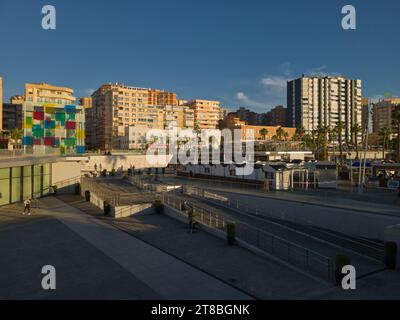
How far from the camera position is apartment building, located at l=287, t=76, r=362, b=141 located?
182 metres

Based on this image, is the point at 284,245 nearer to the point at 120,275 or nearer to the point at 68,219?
the point at 120,275

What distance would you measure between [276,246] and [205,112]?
15153cm

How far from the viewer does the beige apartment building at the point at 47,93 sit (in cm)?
10556

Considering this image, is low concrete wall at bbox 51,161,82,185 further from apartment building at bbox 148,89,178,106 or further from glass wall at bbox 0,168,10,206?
apartment building at bbox 148,89,178,106

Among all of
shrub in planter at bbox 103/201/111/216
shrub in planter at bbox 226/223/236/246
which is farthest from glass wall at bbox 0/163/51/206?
shrub in planter at bbox 226/223/236/246

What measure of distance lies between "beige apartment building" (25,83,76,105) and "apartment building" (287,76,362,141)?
409 ft

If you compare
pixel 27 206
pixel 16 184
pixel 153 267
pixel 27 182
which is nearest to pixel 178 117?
pixel 27 182

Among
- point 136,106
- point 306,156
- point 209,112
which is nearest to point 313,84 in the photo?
point 209,112

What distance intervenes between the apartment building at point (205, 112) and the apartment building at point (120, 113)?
21042 mm

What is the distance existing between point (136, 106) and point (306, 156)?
92.9 metres

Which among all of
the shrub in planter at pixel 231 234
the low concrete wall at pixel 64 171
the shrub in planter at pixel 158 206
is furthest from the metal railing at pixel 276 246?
the low concrete wall at pixel 64 171

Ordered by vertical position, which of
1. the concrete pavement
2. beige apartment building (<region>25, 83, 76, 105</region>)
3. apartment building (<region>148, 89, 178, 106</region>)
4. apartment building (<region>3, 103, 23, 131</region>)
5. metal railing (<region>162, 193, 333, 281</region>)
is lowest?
the concrete pavement

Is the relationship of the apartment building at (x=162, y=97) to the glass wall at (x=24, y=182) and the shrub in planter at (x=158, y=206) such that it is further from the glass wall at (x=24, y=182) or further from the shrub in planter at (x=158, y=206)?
the shrub in planter at (x=158, y=206)

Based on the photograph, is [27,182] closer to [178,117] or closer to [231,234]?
[231,234]
